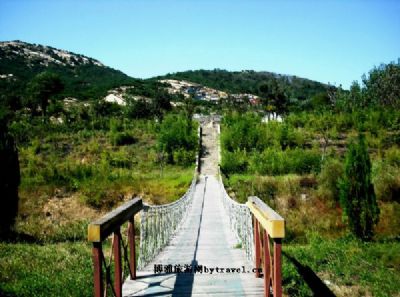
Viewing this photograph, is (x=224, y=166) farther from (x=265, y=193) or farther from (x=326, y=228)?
(x=326, y=228)

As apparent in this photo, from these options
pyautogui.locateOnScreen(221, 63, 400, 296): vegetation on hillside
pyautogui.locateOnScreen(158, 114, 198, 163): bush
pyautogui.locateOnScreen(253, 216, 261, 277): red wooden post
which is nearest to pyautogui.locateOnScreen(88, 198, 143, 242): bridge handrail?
pyautogui.locateOnScreen(253, 216, 261, 277): red wooden post

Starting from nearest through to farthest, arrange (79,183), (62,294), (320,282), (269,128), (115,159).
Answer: (62,294), (320,282), (79,183), (115,159), (269,128)

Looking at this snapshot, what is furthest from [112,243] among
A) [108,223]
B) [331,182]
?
[331,182]

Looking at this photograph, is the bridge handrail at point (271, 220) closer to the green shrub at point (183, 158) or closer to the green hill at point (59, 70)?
the green shrub at point (183, 158)

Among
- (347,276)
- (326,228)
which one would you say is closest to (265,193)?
(326,228)

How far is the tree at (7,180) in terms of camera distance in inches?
504

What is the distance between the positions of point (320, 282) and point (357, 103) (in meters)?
51.7

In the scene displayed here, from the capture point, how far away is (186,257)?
660cm

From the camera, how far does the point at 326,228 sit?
1605 cm

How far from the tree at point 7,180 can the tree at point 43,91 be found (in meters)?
46.8

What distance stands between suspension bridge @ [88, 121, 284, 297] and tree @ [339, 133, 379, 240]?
561 centimetres

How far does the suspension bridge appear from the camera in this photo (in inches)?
135

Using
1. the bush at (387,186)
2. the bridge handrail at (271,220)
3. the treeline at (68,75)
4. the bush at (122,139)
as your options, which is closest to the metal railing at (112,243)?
the bridge handrail at (271,220)

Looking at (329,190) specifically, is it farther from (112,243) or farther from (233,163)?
(112,243)
